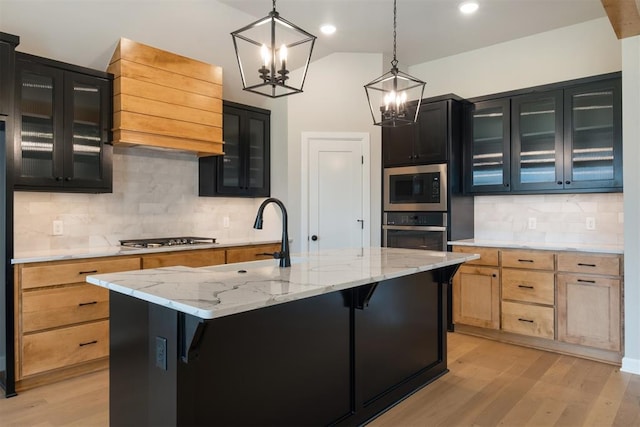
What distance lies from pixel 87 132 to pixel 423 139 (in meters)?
3.09

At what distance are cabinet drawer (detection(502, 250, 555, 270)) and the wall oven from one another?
1.92ft

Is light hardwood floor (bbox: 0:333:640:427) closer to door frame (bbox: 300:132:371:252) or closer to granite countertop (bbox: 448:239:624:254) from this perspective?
granite countertop (bbox: 448:239:624:254)

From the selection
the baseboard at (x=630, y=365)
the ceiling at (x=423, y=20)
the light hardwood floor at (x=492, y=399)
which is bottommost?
the light hardwood floor at (x=492, y=399)

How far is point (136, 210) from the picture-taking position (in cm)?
404

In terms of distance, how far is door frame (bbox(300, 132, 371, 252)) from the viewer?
4.77 meters

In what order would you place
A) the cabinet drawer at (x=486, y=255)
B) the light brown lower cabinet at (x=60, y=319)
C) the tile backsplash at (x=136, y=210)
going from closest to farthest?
the light brown lower cabinet at (x=60, y=319) → the tile backsplash at (x=136, y=210) → the cabinet drawer at (x=486, y=255)

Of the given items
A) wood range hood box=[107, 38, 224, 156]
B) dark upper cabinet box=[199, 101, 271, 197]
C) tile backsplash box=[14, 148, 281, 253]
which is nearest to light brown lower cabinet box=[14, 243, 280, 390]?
tile backsplash box=[14, 148, 281, 253]

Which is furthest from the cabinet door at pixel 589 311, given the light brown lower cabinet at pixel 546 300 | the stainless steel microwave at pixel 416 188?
the stainless steel microwave at pixel 416 188

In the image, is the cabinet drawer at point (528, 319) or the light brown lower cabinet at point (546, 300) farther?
the cabinet drawer at point (528, 319)

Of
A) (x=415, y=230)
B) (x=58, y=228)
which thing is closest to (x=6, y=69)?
(x=58, y=228)

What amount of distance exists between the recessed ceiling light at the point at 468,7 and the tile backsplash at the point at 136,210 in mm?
2920

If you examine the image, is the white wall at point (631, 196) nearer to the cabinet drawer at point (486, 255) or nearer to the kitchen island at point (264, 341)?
the cabinet drawer at point (486, 255)

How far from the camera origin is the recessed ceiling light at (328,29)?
Answer: 13.4ft

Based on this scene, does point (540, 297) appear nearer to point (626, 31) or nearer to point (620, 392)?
point (620, 392)
